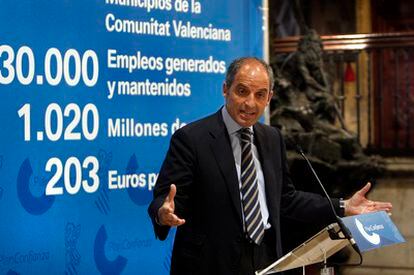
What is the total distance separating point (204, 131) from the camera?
405cm

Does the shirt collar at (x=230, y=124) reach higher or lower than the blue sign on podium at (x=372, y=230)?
higher

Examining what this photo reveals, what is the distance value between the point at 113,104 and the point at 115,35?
0.34 meters

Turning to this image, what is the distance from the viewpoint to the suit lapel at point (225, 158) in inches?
156

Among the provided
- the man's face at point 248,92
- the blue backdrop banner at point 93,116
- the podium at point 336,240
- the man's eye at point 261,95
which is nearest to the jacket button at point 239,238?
the podium at point 336,240

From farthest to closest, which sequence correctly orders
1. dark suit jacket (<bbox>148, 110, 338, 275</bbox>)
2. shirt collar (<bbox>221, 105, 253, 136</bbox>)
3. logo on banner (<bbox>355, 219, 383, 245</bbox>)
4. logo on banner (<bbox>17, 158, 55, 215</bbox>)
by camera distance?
1. logo on banner (<bbox>17, 158, 55, 215</bbox>)
2. shirt collar (<bbox>221, 105, 253, 136</bbox>)
3. dark suit jacket (<bbox>148, 110, 338, 275</bbox>)
4. logo on banner (<bbox>355, 219, 383, 245</bbox>)

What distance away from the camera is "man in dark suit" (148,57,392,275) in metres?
3.96

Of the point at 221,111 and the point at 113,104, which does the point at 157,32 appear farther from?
the point at 221,111

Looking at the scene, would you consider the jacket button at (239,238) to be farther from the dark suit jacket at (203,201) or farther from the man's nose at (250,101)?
the man's nose at (250,101)

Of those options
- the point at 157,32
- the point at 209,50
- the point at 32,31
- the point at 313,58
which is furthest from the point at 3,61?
the point at 313,58

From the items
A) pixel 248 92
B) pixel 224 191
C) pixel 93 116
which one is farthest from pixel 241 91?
pixel 93 116

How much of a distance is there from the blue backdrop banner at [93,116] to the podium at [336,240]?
1.21 m

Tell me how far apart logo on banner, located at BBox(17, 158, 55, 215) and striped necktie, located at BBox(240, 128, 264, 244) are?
0.96 metres

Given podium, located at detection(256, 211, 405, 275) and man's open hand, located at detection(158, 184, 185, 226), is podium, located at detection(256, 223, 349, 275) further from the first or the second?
man's open hand, located at detection(158, 184, 185, 226)

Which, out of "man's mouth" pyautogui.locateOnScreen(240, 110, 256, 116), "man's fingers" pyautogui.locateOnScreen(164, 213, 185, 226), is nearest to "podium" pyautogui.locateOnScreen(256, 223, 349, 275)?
"man's fingers" pyautogui.locateOnScreen(164, 213, 185, 226)
